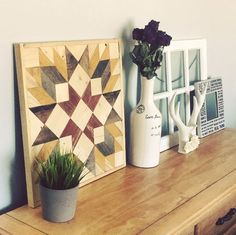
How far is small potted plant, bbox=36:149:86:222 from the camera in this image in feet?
3.63

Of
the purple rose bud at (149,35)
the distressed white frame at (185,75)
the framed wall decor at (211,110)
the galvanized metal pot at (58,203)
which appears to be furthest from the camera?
the framed wall decor at (211,110)

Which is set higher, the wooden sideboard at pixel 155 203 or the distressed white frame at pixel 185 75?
the distressed white frame at pixel 185 75

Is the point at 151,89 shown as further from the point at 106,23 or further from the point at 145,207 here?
the point at 145,207

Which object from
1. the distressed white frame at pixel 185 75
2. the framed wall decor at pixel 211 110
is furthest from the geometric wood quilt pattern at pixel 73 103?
the framed wall decor at pixel 211 110

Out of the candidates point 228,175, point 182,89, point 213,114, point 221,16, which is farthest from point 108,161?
point 221,16

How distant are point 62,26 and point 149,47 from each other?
1.14 ft

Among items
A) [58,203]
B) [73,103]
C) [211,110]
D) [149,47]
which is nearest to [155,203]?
[58,203]

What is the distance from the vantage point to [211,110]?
1992 mm

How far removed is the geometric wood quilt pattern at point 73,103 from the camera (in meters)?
1.19

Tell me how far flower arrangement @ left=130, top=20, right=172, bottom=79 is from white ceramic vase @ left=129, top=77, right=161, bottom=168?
49mm

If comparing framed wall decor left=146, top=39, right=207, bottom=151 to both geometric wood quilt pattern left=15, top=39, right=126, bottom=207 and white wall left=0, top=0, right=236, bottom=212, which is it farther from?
geometric wood quilt pattern left=15, top=39, right=126, bottom=207

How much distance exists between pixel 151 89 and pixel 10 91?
57 centimetres

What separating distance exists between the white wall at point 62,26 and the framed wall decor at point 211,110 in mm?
251

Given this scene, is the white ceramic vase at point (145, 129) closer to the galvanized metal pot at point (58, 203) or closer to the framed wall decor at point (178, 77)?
the framed wall decor at point (178, 77)
